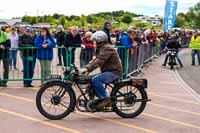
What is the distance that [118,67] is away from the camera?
9.27 meters

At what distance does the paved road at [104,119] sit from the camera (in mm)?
8375

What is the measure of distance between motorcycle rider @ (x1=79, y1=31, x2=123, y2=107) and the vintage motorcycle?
0.12 meters

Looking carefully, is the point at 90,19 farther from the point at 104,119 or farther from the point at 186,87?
the point at 104,119

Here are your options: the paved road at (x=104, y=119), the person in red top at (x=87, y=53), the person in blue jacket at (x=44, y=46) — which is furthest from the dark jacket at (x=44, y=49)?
the person in red top at (x=87, y=53)

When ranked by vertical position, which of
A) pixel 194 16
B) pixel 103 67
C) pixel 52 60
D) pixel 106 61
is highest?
pixel 194 16

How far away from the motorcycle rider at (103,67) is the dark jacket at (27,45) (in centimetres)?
476

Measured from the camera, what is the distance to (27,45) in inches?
561

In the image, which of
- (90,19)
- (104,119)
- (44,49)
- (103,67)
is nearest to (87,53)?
(44,49)

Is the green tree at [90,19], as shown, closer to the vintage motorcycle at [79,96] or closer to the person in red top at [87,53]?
the person in red top at [87,53]

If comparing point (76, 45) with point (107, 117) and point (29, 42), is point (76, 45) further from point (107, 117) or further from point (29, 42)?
point (107, 117)

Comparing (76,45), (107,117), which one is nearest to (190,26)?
(76,45)

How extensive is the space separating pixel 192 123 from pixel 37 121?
287 centimetres

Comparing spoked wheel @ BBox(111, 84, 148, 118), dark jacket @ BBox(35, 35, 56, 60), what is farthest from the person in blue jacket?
spoked wheel @ BBox(111, 84, 148, 118)

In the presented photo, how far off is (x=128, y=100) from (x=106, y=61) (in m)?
0.86
